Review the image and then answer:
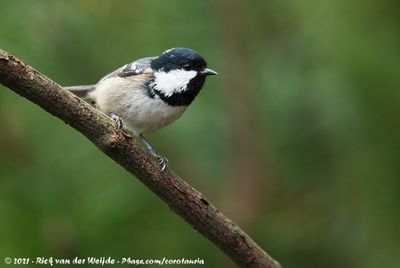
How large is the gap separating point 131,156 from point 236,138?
47 cm

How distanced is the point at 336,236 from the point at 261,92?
55cm

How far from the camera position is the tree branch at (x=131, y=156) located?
133 cm

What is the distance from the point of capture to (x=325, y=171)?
193cm

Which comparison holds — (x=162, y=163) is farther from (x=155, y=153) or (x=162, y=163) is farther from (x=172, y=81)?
(x=172, y=81)

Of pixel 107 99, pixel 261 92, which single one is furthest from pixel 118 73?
pixel 261 92

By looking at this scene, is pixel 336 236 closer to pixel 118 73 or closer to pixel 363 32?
pixel 363 32

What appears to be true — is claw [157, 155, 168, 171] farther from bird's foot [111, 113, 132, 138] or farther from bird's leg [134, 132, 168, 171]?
bird's foot [111, 113, 132, 138]

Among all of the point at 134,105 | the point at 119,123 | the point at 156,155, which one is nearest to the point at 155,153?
the point at 156,155

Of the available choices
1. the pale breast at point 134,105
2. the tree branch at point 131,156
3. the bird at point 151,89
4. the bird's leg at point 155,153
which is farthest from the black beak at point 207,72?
the tree branch at point 131,156

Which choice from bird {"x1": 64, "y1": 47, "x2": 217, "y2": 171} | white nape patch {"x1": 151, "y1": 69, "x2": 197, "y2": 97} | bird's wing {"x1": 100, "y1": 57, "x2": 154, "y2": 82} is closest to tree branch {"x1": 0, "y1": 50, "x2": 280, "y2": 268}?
bird {"x1": 64, "y1": 47, "x2": 217, "y2": 171}

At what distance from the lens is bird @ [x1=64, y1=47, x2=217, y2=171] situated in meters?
2.17

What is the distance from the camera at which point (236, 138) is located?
1910 mm

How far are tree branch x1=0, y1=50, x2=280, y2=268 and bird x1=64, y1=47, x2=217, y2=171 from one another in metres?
0.49

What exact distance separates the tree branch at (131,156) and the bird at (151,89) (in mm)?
486
